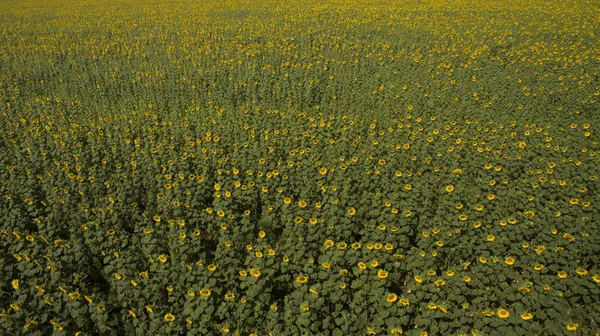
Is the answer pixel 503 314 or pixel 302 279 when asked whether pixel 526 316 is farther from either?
pixel 302 279

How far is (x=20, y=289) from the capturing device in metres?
4.61

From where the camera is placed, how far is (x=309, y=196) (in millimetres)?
6594

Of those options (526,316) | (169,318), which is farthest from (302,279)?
(526,316)

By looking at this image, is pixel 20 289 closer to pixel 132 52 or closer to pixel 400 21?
pixel 132 52

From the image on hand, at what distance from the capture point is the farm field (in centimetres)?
445

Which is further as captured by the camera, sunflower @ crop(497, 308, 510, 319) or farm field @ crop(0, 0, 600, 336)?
farm field @ crop(0, 0, 600, 336)

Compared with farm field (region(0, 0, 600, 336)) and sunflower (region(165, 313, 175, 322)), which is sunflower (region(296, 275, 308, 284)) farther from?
sunflower (region(165, 313, 175, 322))

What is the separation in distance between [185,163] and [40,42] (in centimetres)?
1820

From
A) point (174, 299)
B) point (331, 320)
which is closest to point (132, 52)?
point (174, 299)

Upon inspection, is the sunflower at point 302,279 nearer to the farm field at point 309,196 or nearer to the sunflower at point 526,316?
the farm field at point 309,196

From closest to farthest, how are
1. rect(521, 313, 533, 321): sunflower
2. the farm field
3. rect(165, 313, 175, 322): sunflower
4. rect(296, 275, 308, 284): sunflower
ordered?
rect(521, 313, 533, 321): sunflower
rect(165, 313, 175, 322): sunflower
the farm field
rect(296, 275, 308, 284): sunflower

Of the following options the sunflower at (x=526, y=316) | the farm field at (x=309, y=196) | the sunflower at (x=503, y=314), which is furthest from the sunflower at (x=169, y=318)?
the sunflower at (x=526, y=316)

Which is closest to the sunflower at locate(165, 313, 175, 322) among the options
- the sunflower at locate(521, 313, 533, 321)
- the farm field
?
the farm field

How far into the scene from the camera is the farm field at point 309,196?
445 centimetres
